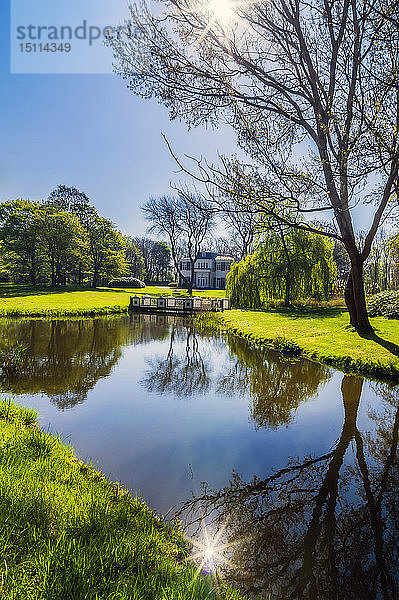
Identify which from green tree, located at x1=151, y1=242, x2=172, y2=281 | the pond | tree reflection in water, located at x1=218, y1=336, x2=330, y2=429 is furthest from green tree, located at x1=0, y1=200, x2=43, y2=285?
tree reflection in water, located at x1=218, y1=336, x2=330, y2=429

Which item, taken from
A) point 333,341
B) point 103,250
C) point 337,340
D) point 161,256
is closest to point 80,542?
point 333,341

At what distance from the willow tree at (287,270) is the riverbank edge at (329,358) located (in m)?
8.33

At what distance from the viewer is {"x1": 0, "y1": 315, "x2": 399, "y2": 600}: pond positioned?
2.46 metres

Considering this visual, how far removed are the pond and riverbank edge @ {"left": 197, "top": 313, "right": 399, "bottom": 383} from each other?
47 centimetres

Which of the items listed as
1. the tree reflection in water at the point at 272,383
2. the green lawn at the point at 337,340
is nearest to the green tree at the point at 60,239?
the green lawn at the point at 337,340

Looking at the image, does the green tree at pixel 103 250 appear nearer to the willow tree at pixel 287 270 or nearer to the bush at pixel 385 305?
the willow tree at pixel 287 270

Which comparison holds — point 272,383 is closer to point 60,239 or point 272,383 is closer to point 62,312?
point 62,312

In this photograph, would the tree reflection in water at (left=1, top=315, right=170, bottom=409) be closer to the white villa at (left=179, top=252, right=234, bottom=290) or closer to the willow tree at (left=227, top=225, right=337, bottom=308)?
the willow tree at (left=227, top=225, right=337, bottom=308)

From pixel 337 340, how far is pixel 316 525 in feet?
27.3

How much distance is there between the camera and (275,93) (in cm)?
998

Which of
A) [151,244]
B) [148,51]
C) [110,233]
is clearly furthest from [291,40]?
[151,244]

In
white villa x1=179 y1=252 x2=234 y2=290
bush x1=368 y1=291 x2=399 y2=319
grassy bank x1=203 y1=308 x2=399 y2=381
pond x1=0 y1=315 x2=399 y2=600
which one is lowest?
pond x1=0 y1=315 x2=399 y2=600

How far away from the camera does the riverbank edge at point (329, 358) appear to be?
745cm

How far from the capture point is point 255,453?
409cm
